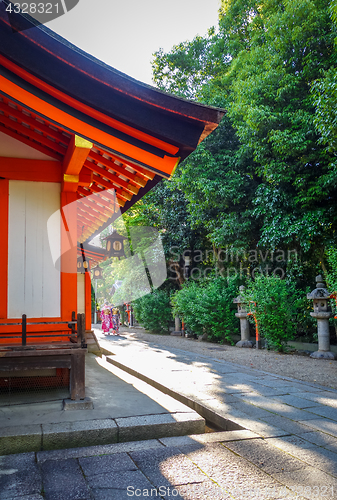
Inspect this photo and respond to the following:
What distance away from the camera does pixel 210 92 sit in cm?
1546

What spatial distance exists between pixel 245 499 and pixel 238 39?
18968 mm

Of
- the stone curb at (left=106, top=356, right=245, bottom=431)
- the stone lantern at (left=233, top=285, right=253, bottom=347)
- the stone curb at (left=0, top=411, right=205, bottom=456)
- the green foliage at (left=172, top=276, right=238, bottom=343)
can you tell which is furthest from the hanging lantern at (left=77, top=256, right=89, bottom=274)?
the stone curb at (left=0, top=411, right=205, bottom=456)

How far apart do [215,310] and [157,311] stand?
5.60 metres

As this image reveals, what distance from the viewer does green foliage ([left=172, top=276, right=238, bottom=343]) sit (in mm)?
13234

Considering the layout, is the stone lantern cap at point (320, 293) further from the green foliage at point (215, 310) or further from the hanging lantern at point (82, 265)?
the hanging lantern at point (82, 265)

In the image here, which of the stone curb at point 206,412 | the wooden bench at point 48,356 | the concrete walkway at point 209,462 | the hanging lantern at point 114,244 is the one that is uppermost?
the hanging lantern at point 114,244

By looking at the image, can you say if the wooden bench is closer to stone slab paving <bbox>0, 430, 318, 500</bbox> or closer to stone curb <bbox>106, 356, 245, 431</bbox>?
stone slab paving <bbox>0, 430, 318, 500</bbox>

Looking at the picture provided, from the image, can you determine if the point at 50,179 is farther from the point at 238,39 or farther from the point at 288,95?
the point at 238,39

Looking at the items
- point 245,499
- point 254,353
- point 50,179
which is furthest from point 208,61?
point 245,499

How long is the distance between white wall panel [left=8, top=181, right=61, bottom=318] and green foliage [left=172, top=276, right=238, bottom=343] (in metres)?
9.27

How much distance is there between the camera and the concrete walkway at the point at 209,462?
8.18ft

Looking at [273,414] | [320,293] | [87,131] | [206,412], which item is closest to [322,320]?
[320,293]

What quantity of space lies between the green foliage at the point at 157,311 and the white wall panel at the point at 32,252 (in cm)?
1403

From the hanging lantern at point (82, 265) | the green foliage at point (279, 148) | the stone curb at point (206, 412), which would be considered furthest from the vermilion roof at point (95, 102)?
the hanging lantern at point (82, 265)
